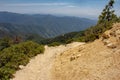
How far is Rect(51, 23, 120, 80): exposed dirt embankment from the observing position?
73.3ft

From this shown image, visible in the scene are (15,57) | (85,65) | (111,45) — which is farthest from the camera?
(15,57)

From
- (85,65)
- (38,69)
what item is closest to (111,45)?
(85,65)

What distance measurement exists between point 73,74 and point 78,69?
860mm

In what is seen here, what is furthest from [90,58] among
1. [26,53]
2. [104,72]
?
[26,53]

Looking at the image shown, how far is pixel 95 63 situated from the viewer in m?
24.8

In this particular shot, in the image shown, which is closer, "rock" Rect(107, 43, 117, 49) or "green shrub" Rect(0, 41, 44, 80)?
"rock" Rect(107, 43, 117, 49)

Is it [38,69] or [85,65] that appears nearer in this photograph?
[85,65]

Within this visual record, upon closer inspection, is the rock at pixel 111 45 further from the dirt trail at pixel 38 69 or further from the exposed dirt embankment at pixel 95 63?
the dirt trail at pixel 38 69

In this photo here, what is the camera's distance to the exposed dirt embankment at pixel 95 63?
2233 centimetres

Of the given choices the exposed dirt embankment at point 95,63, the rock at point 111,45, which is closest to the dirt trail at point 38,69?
the exposed dirt embankment at point 95,63

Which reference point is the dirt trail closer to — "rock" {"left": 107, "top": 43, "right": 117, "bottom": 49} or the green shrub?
the green shrub

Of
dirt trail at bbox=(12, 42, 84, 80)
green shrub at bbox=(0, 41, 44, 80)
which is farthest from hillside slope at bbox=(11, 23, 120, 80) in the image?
green shrub at bbox=(0, 41, 44, 80)

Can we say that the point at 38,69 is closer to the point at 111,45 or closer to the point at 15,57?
the point at 15,57

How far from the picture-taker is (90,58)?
26.8 metres
